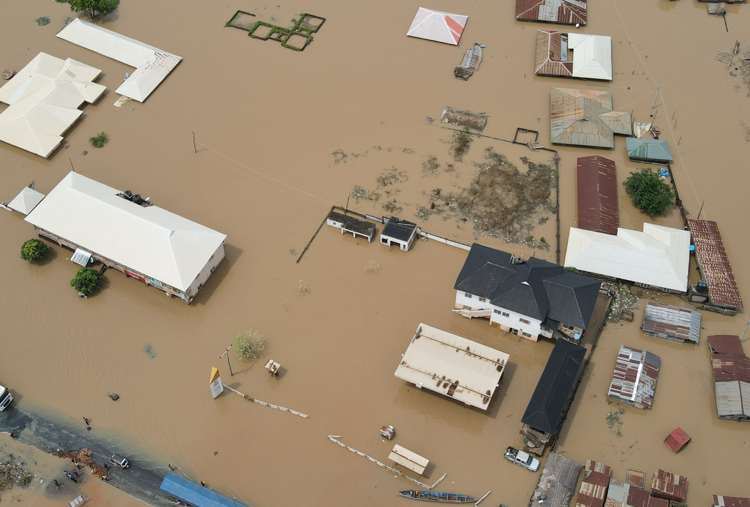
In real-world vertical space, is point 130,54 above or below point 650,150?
below

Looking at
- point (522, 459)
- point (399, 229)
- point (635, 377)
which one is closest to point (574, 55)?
point (399, 229)

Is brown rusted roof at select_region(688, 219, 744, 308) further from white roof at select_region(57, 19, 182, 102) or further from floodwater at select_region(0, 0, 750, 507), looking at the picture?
white roof at select_region(57, 19, 182, 102)

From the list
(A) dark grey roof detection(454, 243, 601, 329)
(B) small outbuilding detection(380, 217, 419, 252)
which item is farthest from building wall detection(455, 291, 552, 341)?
(B) small outbuilding detection(380, 217, 419, 252)

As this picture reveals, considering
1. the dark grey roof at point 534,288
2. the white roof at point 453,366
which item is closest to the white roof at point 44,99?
the white roof at point 453,366

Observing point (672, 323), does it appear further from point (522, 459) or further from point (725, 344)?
point (522, 459)

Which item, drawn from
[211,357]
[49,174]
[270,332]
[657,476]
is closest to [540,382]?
[657,476]

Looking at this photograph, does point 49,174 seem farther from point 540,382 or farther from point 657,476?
point 657,476

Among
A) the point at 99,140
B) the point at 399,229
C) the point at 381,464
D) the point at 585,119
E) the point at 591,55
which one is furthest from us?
the point at 591,55
